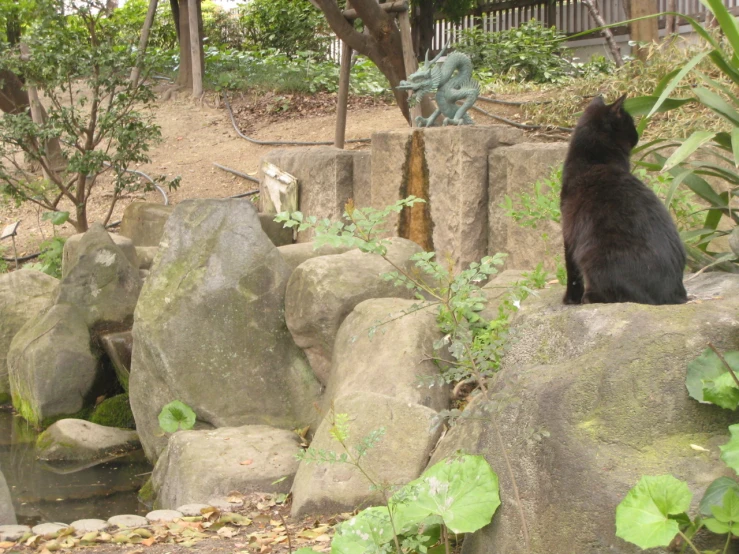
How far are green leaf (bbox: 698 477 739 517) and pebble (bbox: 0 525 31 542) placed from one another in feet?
10.5

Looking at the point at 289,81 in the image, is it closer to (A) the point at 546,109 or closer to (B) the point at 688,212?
(A) the point at 546,109

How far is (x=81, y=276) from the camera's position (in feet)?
24.0

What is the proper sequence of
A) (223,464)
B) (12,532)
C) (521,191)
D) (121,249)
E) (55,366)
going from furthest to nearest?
(121,249) → (55,366) → (521,191) → (223,464) → (12,532)

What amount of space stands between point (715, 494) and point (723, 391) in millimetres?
301

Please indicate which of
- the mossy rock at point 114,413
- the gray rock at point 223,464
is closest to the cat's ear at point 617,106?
the gray rock at point 223,464

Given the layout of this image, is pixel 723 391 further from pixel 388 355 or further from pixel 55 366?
pixel 55 366

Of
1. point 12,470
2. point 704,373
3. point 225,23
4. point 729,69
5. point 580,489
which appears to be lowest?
point 12,470

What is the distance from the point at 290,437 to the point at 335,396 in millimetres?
622

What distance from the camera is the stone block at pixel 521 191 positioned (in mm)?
5945

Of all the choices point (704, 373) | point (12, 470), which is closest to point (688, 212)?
point (704, 373)

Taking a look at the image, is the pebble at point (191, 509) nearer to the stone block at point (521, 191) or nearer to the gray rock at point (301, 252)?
the gray rock at point (301, 252)

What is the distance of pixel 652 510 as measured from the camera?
2.33 metres

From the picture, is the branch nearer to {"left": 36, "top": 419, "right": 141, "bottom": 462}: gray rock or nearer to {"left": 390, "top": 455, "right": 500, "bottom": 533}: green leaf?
{"left": 36, "top": 419, "right": 141, "bottom": 462}: gray rock

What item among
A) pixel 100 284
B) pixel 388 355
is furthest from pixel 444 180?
pixel 100 284
